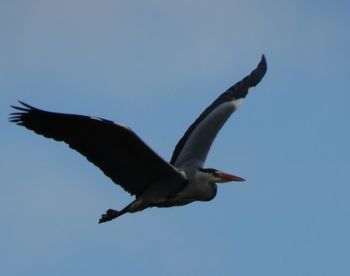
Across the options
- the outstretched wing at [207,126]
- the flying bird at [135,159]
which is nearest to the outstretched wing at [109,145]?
the flying bird at [135,159]

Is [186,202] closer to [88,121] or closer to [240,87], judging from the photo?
[88,121]

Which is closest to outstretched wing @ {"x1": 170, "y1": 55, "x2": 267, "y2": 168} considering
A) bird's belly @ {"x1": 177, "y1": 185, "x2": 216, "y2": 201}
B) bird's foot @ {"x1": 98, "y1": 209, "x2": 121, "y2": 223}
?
bird's belly @ {"x1": 177, "y1": 185, "x2": 216, "y2": 201}

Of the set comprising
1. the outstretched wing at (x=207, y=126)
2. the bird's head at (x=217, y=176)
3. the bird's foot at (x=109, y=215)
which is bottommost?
the bird's foot at (x=109, y=215)

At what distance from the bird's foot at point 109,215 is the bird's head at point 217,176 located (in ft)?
4.59

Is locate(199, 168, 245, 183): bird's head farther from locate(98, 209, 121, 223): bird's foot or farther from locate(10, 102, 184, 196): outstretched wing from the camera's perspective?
locate(98, 209, 121, 223): bird's foot

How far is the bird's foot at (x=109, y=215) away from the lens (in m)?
17.0

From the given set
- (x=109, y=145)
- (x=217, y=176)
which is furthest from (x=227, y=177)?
(x=109, y=145)

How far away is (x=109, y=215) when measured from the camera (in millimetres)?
17109

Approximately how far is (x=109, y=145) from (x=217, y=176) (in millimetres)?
1963

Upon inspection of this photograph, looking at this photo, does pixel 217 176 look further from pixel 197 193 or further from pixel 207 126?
pixel 207 126

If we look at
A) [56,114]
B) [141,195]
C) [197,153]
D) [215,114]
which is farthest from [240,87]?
[56,114]

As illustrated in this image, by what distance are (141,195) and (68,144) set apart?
1490 millimetres

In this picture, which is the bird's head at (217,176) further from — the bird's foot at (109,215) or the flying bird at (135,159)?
the bird's foot at (109,215)

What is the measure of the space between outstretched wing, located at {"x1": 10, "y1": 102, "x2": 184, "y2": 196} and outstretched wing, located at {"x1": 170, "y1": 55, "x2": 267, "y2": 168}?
1.10 m
